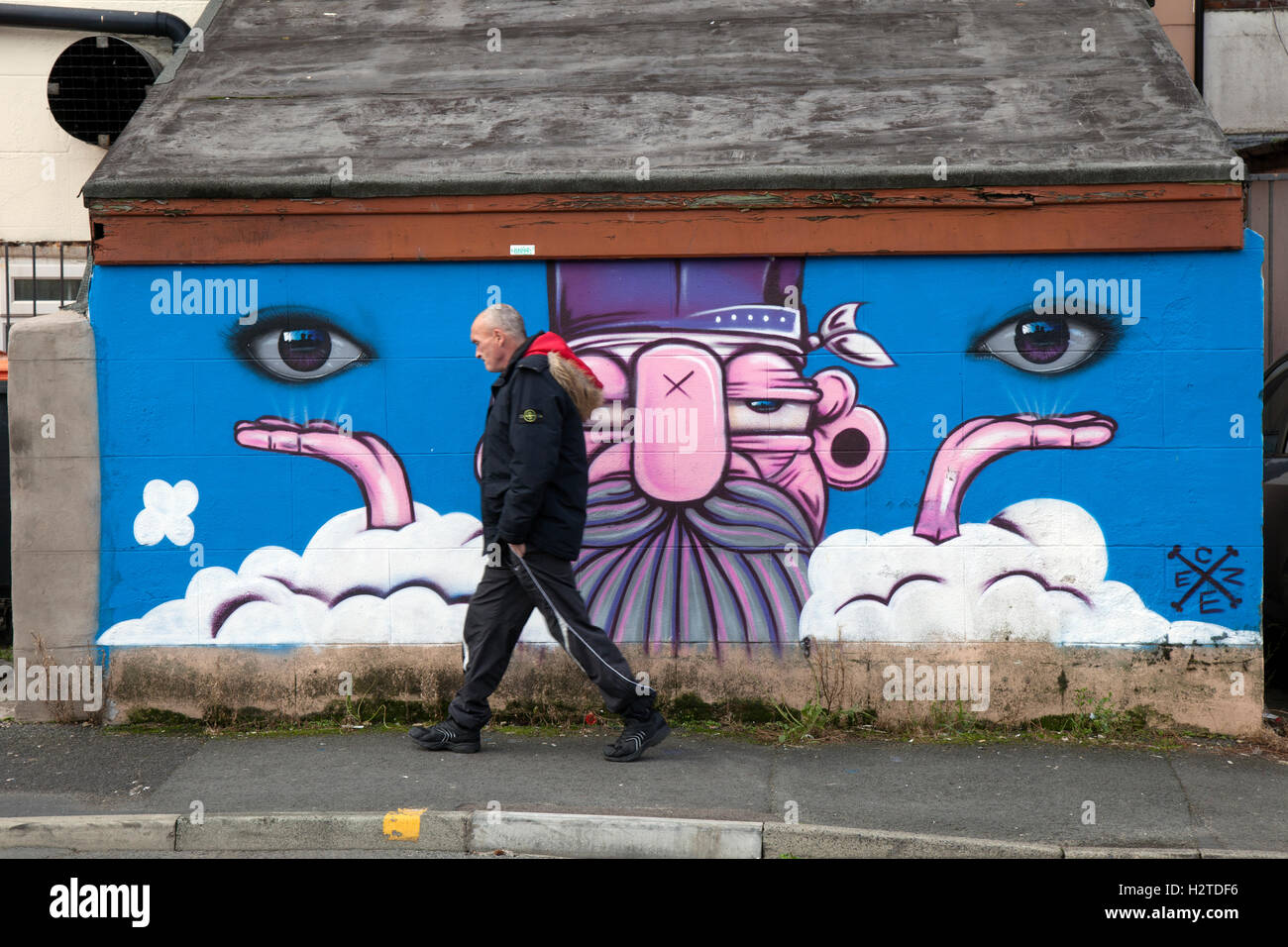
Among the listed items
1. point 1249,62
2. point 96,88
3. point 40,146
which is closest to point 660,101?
point 96,88

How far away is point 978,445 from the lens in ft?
19.5

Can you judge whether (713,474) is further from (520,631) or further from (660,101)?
(660,101)

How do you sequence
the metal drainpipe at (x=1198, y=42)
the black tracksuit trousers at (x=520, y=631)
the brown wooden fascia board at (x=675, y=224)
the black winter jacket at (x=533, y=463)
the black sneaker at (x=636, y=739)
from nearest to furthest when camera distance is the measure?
the black winter jacket at (x=533, y=463), the black tracksuit trousers at (x=520, y=631), the black sneaker at (x=636, y=739), the brown wooden fascia board at (x=675, y=224), the metal drainpipe at (x=1198, y=42)

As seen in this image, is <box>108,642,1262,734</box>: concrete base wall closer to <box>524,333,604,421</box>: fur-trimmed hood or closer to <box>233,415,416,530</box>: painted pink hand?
<box>233,415,416,530</box>: painted pink hand

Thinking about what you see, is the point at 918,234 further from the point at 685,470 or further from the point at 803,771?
the point at 803,771

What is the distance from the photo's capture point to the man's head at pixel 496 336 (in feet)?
17.5

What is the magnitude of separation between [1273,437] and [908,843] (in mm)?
4068

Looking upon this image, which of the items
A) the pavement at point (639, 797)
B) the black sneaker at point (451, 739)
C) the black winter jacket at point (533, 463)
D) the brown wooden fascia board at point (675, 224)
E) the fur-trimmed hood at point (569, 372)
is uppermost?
the brown wooden fascia board at point (675, 224)

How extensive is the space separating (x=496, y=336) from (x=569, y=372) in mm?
346

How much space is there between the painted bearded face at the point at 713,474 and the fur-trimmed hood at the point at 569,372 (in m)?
0.53

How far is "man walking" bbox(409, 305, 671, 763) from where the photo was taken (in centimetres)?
520

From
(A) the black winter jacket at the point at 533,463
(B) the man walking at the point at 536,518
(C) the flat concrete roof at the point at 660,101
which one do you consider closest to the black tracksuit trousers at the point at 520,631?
(B) the man walking at the point at 536,518

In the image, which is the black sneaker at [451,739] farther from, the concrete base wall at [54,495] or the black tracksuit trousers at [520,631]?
the concrete base wall at [54,495]

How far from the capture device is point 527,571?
5328mm
